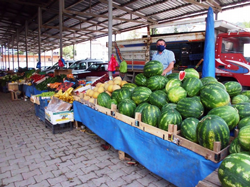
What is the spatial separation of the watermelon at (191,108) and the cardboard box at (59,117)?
3.15m

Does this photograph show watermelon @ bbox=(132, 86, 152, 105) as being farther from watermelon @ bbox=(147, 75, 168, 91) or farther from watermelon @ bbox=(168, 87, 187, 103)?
watermelon @ bbox=(168, 87, 187, 103)

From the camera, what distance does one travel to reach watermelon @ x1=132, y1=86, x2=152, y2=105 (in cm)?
296

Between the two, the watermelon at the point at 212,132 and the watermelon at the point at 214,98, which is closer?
the watermelon at the point at 212,132

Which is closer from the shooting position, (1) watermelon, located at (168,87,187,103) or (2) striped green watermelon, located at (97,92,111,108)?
(1) watermelon, located at (168,87,187,103)

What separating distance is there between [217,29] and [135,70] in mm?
3462

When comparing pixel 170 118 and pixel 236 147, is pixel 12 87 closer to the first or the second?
pixel 170 118

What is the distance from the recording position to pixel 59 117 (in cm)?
455

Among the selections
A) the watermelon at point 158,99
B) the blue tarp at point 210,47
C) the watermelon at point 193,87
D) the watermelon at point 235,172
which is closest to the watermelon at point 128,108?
the watermelon at point 158,99

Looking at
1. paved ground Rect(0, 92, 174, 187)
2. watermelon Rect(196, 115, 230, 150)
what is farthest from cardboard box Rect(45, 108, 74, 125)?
watermelon Rect(196, 115, 230, 150)

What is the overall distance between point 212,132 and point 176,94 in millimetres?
811

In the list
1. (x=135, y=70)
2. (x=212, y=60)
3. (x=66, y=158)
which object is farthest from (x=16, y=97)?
(x=212, y=60)

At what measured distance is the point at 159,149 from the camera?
94.2 inches

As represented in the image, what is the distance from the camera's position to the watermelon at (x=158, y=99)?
270 cm

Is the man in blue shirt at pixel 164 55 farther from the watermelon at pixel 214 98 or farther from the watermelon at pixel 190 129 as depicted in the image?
the watermelon at pixel 190 129
